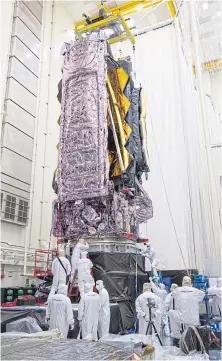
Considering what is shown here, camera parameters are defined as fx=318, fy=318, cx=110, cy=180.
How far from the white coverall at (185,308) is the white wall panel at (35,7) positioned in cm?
809

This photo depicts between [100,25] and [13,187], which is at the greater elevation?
[100,25]

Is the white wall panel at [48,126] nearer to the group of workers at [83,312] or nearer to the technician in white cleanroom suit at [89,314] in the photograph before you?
the group of workers at [83,312]

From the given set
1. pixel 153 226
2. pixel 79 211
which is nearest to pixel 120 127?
pixel 79 211

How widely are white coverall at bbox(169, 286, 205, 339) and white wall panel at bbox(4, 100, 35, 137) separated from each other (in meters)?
5.33

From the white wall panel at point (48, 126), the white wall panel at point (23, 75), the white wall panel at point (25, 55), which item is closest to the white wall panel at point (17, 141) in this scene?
the white wall panel at point (48, 126)

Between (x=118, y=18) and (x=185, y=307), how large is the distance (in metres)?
7.37

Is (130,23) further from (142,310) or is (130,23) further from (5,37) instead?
(142,310)

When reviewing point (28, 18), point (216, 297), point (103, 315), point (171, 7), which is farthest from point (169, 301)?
point (171, 7)

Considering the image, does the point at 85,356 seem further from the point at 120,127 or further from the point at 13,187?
the point at 13,187

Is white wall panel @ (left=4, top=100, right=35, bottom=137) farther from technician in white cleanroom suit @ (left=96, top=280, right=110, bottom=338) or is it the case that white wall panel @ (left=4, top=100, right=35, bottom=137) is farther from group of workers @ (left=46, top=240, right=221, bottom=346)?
technician in white cleanroom suit @ (left=96, top=280, right=110, bottom=338)

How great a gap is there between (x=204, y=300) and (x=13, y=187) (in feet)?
15.6

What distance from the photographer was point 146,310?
15.0 ft

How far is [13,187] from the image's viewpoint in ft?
24.0

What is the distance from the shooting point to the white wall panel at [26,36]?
26.3 ft
